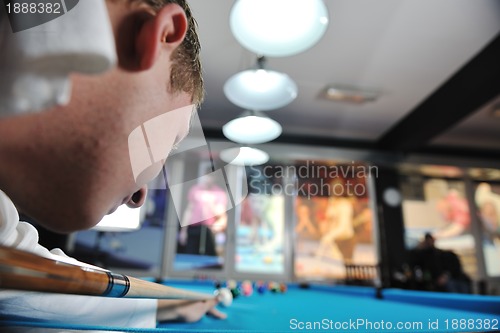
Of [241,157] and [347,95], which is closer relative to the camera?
[241,157]

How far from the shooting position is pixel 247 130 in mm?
874

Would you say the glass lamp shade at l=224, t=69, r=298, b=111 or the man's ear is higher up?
the glass lamp shade at l=224, t=69, r=298, b=111

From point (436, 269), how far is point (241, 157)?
4.92 m

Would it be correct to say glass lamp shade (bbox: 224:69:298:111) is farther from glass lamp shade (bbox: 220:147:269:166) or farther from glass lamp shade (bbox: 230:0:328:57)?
glass lamp shade (bbox: 220:147:269:166)

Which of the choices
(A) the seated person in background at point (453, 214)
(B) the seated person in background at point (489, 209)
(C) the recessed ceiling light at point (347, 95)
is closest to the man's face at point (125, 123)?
(C) the recessed ceiling light at point (347, 95)

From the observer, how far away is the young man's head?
225 millimetres

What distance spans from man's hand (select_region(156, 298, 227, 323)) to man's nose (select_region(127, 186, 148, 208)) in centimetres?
40

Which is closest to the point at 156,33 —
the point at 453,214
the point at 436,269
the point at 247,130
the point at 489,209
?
the point at 247,130

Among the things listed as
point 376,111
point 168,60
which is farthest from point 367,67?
point 168,60

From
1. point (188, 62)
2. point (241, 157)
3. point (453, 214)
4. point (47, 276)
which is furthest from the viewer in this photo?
point (453, 214)

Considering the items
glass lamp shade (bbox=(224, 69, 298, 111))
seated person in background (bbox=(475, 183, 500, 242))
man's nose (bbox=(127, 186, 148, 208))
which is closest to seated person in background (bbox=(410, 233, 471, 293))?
seated person in background (bbox=(475, 183, 500, 242))

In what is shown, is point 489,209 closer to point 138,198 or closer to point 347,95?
point 347,95

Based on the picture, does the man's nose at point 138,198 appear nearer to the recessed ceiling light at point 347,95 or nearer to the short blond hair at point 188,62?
the short blond hair at point 188,62

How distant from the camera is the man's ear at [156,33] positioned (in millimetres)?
246
